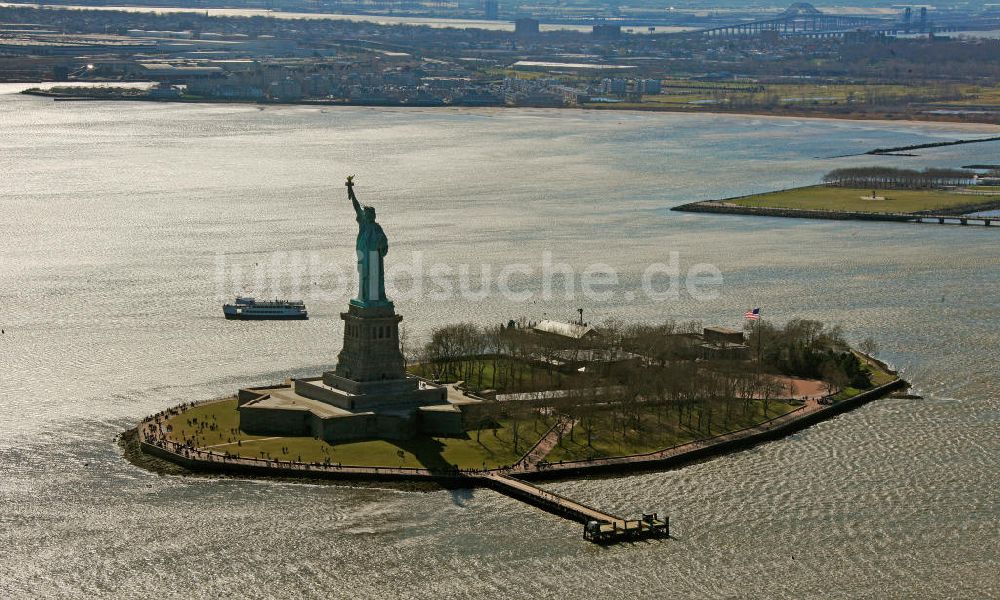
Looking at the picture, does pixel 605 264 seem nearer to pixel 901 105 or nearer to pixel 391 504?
pixel 391 504

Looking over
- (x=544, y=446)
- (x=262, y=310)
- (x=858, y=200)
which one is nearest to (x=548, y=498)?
(x=544, y=446)

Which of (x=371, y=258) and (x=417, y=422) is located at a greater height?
(x=371, y=258)

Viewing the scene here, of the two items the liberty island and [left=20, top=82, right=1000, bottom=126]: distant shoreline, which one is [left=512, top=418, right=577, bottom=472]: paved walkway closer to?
the liberty island

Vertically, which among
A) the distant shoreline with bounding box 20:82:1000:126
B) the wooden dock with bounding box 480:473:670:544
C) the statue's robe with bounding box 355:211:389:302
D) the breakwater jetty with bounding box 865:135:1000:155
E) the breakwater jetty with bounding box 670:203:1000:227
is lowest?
the wooden dock with bounding box 480:473:670:544

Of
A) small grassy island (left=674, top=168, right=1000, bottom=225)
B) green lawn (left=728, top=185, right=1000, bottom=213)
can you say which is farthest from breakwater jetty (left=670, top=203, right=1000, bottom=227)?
green lawn (left=728, top=185, right=1000, bottom=213)

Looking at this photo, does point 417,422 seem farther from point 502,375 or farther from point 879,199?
point 879,199

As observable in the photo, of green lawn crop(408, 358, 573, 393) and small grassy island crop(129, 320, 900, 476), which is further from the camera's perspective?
green lawn crop(408, 358, 573, 393)
